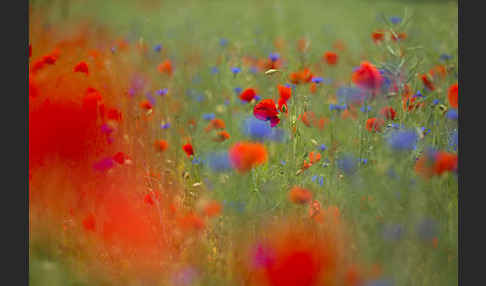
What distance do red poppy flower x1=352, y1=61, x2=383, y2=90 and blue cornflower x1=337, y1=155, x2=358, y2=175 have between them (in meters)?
0.18

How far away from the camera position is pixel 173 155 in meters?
1.46

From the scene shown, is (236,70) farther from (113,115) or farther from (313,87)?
(113,115)

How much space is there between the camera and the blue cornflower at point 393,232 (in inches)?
31.2

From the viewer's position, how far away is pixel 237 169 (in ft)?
3.16

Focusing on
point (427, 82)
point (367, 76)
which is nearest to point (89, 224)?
point (367, 76)

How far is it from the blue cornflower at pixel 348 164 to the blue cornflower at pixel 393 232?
0.25 metres

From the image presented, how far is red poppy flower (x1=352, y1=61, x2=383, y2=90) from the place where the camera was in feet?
3.53

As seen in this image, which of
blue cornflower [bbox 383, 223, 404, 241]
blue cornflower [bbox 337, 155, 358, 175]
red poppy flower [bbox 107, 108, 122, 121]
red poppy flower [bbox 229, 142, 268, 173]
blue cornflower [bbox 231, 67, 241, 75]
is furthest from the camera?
blue cornflower [bbox 231, 67, 241, 75]

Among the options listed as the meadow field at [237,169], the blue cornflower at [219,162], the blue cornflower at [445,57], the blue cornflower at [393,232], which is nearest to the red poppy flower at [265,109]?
the meadow field at [237,169]

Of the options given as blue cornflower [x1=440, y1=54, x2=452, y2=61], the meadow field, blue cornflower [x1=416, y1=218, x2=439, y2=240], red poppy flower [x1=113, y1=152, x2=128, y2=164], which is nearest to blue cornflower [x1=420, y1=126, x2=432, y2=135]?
the meadow field

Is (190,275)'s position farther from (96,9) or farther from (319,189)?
(96,9)

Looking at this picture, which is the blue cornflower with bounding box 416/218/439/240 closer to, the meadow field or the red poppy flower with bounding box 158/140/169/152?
the meadow field

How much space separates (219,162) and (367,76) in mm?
431

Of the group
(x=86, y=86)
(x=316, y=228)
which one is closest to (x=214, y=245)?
(x=316, y=228)
